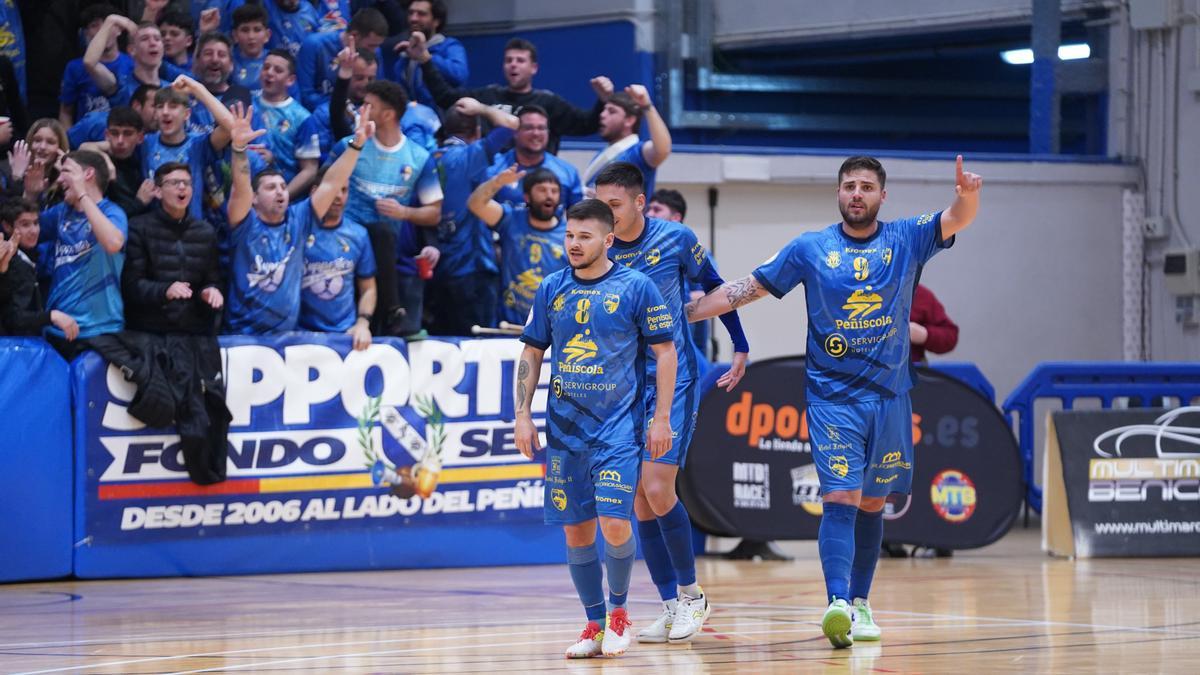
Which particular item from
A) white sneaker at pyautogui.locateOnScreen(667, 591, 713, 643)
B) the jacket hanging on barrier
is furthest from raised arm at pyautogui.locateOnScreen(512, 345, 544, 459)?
the jacket hanging on barrier

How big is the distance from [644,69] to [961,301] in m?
4.40

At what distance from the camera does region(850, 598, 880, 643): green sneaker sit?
291 inches

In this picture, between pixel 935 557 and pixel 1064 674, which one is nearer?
pixel 1064 674

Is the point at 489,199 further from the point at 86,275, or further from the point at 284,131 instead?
the point at 86,275

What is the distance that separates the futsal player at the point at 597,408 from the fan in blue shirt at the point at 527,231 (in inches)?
178

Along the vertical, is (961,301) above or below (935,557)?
above

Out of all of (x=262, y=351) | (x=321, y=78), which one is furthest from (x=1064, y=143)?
(x=262, y=351)

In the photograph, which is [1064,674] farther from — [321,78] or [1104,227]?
[1104,227]

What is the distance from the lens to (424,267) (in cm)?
1155

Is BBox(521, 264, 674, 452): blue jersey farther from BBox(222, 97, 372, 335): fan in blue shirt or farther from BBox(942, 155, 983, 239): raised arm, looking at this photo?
BBox(222, 97, 372, 335): fan in blue shirt

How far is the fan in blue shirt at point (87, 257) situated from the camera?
1027 cm

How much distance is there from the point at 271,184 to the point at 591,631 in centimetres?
505

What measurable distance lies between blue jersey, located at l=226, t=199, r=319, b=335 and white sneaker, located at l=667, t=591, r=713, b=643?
177 inches

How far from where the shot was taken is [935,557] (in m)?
12.4
